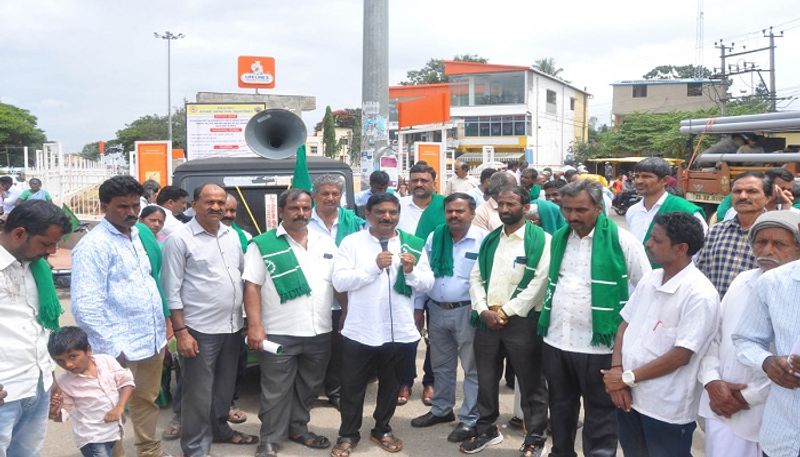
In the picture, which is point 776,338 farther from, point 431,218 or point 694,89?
point 694,89

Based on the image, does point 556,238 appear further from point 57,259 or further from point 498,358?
point 57,259

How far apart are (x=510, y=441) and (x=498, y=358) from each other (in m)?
0.64

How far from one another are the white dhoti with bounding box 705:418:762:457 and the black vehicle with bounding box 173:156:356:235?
4140mm

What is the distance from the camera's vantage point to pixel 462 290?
4770 mm

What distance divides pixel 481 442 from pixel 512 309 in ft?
3.28

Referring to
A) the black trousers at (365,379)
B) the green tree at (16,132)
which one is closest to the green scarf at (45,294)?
the black trousers at (365,379)

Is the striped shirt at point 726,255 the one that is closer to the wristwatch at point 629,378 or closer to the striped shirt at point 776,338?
the wristwatch at point 629,378

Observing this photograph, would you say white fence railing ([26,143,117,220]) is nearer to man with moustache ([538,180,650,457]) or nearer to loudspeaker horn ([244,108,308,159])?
loudspeaker horn ([244,108,308,159])

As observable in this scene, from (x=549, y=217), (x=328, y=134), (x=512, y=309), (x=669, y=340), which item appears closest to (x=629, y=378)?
(x=669, y=340)

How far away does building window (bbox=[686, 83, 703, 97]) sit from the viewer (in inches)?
2036

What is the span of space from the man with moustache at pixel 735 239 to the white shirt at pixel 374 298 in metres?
1.77

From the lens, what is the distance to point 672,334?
3.11 metres

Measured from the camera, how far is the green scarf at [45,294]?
3.18 metres

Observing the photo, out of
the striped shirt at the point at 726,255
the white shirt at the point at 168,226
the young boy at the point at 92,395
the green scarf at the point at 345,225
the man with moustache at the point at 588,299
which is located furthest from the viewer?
the white shirt at the point at 168,226
